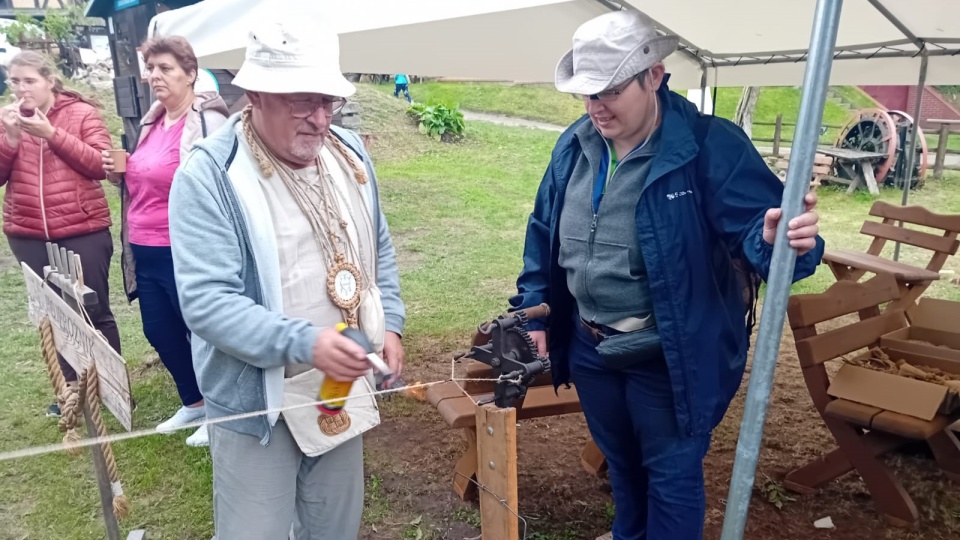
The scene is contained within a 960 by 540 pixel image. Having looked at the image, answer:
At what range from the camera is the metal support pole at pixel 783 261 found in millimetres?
1381

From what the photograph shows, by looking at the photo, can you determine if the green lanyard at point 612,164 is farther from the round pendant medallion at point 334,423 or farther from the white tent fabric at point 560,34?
the white tent fabric at point 560,34

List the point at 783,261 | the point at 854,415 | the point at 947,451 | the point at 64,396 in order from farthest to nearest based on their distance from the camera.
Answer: the point at 947,451, the point at 854,415, the point at 64,396, the point at 783,261

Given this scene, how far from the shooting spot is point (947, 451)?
11.1ft

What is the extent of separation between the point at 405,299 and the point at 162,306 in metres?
3.12

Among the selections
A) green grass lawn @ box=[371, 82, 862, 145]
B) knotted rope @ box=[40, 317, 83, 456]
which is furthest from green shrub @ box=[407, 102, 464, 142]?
knotted rope @ box=[40, 317, 83, 456]

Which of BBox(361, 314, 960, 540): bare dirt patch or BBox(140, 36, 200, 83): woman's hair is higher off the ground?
BBox(140, 36, 200, 83): woman's hair

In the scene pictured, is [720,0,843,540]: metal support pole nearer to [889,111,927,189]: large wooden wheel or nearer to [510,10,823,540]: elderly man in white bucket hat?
[510,10,823,540]: elderly man in white bucket hat

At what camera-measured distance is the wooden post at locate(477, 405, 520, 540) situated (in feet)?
5.37

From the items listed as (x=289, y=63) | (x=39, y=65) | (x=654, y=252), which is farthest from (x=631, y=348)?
(x=39, y=65)

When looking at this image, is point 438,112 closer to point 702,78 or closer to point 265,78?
point 702,78

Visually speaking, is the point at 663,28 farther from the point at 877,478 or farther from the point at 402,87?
the point at 402,87

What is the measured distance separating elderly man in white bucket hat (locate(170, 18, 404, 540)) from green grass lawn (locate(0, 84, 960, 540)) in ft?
4.36

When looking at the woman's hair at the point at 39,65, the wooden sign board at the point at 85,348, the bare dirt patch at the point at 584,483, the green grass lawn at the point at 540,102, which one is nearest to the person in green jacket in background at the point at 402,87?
the green grass lawn at the point at 540,102

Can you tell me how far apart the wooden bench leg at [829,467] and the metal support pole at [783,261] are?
1.81 m
